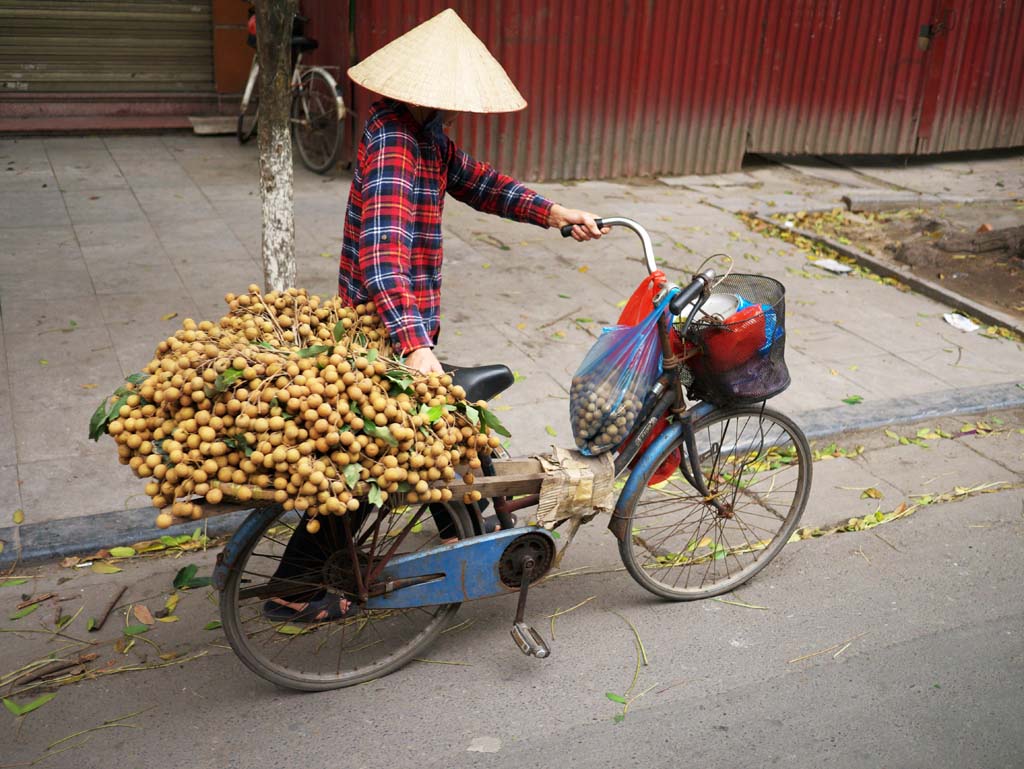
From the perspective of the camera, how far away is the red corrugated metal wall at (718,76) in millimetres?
9016

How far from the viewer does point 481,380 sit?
3.23 meters

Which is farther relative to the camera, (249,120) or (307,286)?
(249,120)

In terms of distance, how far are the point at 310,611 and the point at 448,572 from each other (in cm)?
49

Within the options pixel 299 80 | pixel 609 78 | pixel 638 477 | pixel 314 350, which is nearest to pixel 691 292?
pixel 638 477

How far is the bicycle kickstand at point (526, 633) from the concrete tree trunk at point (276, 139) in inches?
116

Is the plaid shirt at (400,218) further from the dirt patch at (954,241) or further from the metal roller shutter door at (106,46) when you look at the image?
the metal roller shutter door at (106,46)

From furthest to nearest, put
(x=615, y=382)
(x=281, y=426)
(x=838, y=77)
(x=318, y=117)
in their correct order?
1. (x=838, y=77)
2. (x=318, y=117)
3. (x=615, y=382)
4. (x=281, y=426)

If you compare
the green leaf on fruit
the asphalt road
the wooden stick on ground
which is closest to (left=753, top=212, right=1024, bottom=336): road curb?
the asphalt road

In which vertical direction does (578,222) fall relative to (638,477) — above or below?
above

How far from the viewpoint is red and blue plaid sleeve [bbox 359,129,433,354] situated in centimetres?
304

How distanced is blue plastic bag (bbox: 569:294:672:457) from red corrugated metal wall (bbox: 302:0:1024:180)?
595 cm

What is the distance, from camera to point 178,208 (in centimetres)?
789

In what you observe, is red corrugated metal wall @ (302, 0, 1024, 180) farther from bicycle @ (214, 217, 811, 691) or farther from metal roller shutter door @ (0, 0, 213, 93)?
bicycle @ (214, 217, 811, 691)

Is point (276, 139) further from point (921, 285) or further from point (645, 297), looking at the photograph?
point (921, 285)
